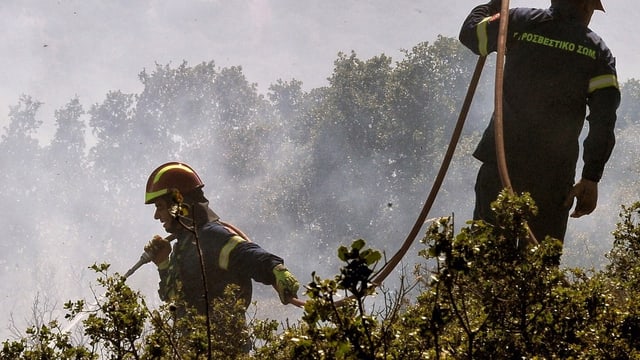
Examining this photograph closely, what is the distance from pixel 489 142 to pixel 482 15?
3.15 ft

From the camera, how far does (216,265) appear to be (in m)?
5.98

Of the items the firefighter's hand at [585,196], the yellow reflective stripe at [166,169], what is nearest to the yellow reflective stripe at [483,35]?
the firefighter's hand at [585,196]

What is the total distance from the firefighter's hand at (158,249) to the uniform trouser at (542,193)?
9.59ft

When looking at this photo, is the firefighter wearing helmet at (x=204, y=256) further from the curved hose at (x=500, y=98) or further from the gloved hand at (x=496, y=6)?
the gloved hand at (x=496, y=6)

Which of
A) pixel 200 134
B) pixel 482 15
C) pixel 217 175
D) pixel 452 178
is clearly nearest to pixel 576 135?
pixel 482 15

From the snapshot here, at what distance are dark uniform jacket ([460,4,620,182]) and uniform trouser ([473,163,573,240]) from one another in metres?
0.04

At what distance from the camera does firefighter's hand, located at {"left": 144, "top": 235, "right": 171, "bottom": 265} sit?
6.37 meters

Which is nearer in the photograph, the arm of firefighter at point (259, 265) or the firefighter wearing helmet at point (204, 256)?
the arm of firefighter at point (259, 265)

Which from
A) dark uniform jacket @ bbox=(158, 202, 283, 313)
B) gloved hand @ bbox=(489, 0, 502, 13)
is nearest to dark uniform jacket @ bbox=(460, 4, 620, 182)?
gloved hand @ bbox=(489, 0, 502, 13)

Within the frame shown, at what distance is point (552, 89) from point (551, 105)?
11cm

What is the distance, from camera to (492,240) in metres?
2.78

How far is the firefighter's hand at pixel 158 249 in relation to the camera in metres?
6.37

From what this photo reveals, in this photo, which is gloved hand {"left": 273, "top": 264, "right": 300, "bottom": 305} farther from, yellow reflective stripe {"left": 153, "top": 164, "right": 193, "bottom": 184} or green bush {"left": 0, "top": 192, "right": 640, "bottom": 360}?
green bush {"left": 0, "top": 192, "right": 640, "bottom": 360}

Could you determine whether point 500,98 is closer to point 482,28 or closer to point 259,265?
point 482,28
